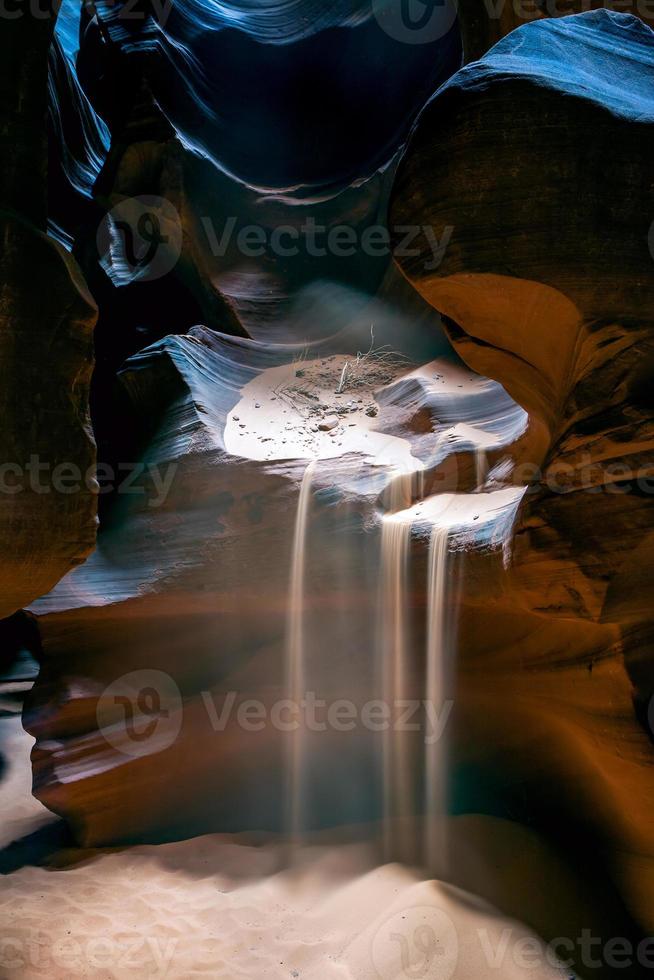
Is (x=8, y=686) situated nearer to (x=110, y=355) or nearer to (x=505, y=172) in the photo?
(x=110, y=355)

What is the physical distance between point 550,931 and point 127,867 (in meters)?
3.27

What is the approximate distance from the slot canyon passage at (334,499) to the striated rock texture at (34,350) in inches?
0.6

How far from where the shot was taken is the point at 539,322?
3.55m

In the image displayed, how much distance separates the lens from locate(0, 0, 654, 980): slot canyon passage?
3395mm

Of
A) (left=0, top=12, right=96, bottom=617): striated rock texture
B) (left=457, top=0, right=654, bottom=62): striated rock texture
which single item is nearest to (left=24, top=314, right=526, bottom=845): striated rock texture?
(left=0, top=12, right=96, bottom=617): striated rock texture

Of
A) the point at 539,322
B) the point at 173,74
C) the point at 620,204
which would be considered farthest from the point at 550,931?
the point at 173,74

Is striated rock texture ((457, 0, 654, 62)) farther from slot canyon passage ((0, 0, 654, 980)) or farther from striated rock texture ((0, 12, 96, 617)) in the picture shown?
striated rock texture ((0, 12, 96, 617))

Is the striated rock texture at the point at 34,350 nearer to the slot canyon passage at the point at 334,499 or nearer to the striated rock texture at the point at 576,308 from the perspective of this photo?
the slot canyon passage at the point at 334,499

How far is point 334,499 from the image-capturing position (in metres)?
6.36

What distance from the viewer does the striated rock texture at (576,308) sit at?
309 cm

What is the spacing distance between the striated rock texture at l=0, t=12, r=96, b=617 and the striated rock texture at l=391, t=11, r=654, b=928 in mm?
1800

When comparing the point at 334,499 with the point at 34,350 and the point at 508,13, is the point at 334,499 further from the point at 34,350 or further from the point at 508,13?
the point at 508,13

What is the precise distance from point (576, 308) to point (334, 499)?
3349 mm

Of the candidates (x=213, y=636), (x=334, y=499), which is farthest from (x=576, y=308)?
(x=213, y=636)
